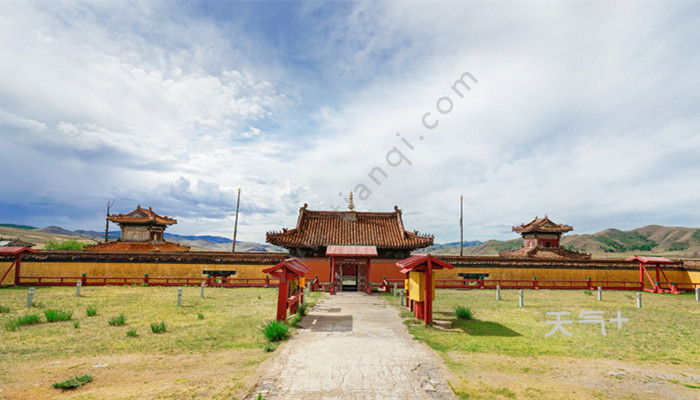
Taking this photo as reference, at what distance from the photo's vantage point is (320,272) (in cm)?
2575

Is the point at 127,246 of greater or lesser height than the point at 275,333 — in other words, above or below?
above

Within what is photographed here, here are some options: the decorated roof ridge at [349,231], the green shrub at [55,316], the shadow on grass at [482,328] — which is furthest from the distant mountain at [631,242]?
the green shrub at [55,316]

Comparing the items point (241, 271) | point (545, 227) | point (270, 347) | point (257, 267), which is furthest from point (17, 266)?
point (545, 227)

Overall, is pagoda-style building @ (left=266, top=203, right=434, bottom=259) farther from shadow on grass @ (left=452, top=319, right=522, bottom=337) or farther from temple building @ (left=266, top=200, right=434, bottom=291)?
shadow on grass @ (left=452, top=319, right=522, bottom=337)

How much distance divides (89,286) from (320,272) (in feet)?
51.3

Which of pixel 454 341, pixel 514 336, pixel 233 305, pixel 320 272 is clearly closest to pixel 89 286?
pixel 233 305

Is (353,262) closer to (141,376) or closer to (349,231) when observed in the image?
(349,231)

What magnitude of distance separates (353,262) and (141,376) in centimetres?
1785

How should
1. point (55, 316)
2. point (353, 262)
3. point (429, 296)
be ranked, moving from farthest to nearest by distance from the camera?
point (353, 262), point (429, 296), point (55, 316)

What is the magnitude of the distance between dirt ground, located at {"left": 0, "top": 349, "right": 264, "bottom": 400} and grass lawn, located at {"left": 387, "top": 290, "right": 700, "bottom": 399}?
4.53 meters

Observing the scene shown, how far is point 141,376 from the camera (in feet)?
22.8

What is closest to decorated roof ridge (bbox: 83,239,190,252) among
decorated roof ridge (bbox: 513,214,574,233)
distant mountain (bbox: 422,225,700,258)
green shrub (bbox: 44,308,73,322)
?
green shrub (bbox: 44,308,73,322)

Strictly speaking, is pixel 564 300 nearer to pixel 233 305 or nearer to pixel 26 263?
pixel 233 305

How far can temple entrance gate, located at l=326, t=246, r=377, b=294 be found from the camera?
22.7 metres
